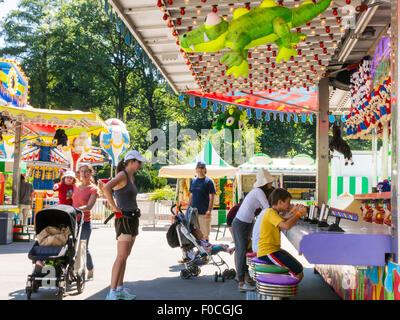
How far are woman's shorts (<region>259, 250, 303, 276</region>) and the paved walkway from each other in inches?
47.6

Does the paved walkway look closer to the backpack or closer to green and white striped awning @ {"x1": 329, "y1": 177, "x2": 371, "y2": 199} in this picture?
the backpack

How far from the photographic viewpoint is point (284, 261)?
546cm

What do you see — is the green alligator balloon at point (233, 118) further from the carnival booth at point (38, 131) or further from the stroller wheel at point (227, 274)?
the stroller wheel at point (227, 274)

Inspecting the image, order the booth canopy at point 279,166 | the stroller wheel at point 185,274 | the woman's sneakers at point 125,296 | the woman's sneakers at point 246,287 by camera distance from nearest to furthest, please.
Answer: the woman's sneakers at point 125,296
the woman's sneakers at point 246,287
the stroller wheel at point 185,274
the booth canopy at point 279,166

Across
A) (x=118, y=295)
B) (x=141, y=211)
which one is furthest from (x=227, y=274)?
(x=141, y=211)

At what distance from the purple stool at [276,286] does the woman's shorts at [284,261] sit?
82cm

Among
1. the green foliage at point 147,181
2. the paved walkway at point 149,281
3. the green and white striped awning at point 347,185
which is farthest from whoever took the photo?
the green foliage at point 147,181

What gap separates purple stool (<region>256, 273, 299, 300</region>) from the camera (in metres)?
4.46

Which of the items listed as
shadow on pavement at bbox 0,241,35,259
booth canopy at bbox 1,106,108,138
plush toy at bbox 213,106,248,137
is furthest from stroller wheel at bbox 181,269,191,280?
booth canopy at bbox 1,106,108,138

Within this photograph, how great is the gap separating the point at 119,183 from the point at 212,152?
13.2m

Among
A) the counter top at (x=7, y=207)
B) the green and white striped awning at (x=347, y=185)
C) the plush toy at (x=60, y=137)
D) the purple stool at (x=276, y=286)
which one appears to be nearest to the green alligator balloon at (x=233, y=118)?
the counter top at (x=7, y=207)

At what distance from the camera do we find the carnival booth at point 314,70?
4086 millimetres

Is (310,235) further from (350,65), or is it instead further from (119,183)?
(350,65)
